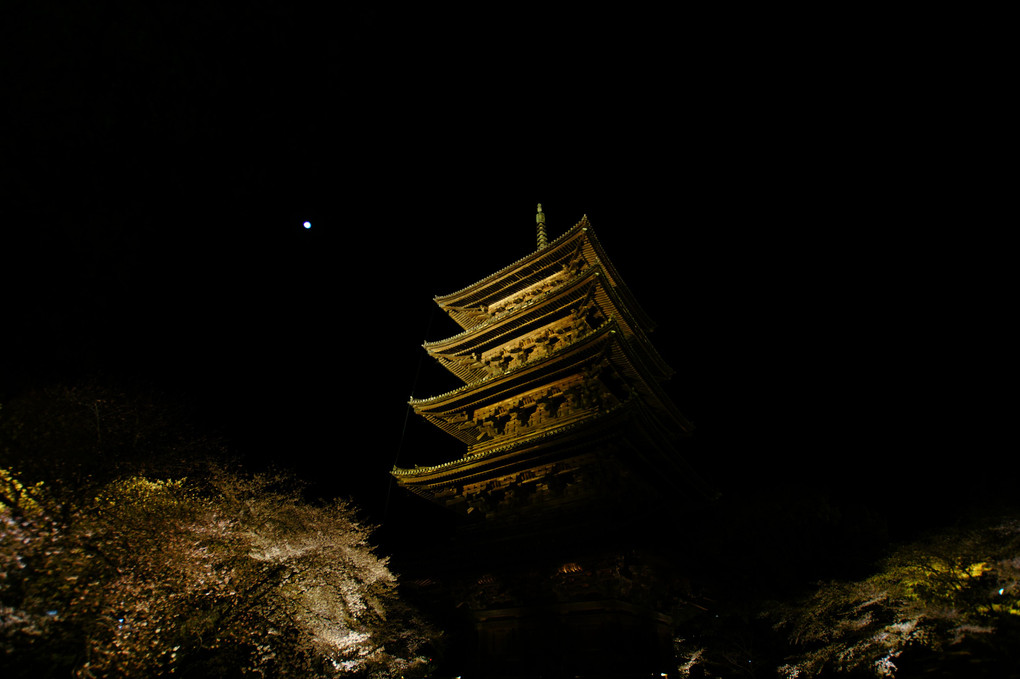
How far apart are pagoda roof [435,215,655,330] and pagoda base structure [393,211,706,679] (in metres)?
0.08

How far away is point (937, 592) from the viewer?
33.0ft

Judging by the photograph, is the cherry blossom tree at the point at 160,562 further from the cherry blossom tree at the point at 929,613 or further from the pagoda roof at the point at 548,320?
the cherry blossom tree at the point at 929,613

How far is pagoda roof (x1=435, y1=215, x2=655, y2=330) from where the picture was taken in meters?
15.2

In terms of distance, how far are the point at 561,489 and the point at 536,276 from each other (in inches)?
292

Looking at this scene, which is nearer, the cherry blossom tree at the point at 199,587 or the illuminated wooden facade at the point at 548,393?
the cherry blossom tree at the point at 199,587

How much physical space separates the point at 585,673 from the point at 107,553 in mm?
8944

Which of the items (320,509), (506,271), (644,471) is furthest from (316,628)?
(506,271)

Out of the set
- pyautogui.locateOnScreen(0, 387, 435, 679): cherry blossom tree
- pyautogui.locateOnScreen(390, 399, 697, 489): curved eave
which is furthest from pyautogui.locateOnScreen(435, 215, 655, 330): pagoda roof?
pyautogui.locateOnScreen(0, 387, 435, 679): cherry blossom tree

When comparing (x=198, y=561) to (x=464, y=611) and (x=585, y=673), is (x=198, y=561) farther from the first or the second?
(x=585, y=673)

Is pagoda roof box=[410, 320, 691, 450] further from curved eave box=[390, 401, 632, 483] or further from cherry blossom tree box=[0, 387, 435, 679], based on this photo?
cherry blossom tree box=[0, 387, 435, 679]

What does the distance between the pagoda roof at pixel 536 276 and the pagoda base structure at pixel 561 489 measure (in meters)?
0.08

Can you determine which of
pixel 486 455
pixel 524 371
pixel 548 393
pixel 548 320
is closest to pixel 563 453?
pixel 486 455

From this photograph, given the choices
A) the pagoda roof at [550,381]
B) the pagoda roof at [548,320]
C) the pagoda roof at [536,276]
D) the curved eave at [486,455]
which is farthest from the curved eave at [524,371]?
the pagoda roof at [536,276]

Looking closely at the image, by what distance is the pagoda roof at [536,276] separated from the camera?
1521 centimetres
